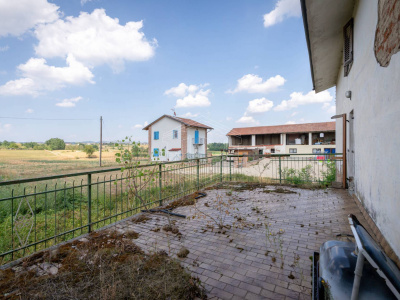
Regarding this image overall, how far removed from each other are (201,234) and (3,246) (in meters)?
4.72

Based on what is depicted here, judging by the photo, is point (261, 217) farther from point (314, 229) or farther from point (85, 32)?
point (85, 32)

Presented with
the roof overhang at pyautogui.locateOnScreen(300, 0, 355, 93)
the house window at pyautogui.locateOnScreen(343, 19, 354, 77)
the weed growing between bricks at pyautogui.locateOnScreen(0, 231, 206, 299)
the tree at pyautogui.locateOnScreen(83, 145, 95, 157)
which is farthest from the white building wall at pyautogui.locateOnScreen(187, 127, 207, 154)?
the weed growing between bricks at pyautogui.locateOnScreen(0, 231, 206, 299)

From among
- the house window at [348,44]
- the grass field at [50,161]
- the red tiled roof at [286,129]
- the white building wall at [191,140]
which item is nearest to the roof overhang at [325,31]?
the house window at [348,44]

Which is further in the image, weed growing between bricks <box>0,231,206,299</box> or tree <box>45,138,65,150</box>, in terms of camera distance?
tree <box>45,138,65,150</box>

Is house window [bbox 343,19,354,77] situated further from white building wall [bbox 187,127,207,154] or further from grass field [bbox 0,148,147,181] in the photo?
white building wall [bbox 187,127,207,154]

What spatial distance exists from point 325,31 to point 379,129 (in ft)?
15.9

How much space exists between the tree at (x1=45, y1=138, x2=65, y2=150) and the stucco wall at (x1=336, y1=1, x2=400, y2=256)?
3961 centimetres

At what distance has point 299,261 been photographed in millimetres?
2795

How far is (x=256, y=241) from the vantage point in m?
3.41

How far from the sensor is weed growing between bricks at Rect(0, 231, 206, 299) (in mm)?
2164

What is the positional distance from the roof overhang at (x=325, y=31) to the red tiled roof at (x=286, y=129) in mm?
24718

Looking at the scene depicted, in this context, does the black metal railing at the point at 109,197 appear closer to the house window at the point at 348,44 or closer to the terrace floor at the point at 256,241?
the terrace floor at the point at 256,241

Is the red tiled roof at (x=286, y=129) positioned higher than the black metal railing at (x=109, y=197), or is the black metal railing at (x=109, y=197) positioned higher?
the red tiled roof at (x=286, y=129)

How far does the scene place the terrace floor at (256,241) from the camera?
2.33 meters
